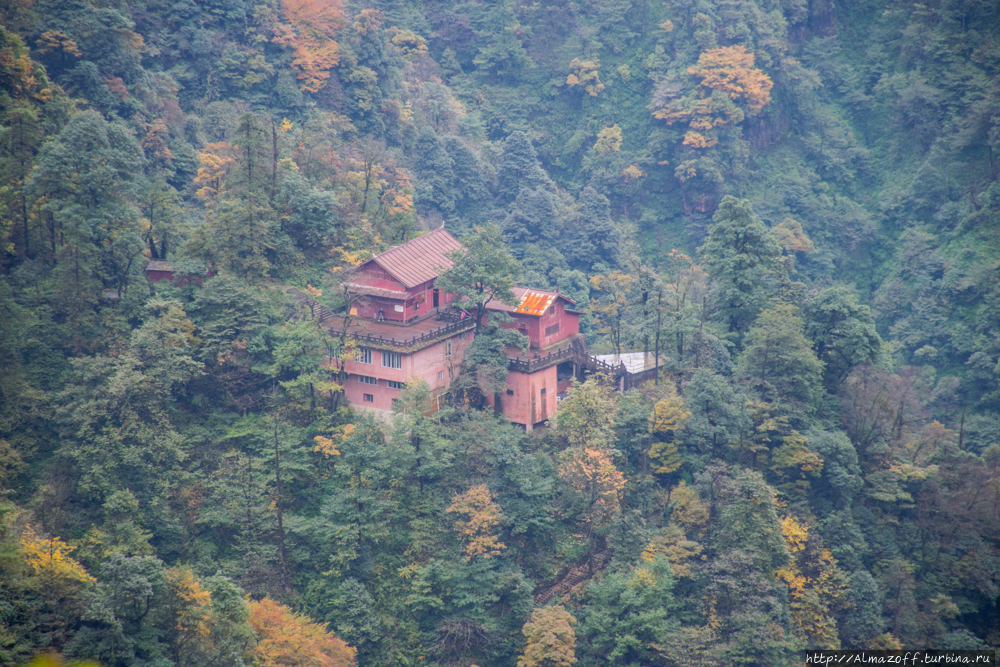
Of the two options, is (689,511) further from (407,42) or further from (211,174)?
(407,42)

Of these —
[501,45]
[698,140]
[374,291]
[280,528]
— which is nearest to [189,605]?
[280,528]

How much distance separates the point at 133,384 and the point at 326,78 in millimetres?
34158

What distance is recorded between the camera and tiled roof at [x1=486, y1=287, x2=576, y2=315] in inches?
1848

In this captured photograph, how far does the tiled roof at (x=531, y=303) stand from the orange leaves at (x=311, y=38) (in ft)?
86.4

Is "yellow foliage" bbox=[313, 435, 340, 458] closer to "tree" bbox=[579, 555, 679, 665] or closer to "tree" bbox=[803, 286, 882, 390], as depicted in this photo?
"tree" bbox=[579, 555, 679, 665]

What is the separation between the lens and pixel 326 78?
217 feet

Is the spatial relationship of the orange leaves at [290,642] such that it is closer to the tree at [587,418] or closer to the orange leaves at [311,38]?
the tree at [587,418]

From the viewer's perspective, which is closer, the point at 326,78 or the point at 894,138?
the point at 326,78

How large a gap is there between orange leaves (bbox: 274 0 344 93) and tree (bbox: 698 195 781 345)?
30.6 meters

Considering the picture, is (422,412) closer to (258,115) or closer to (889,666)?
(889,666)

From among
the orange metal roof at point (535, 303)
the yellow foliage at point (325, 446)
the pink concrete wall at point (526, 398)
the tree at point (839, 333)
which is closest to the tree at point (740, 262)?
the tree at point (839, 333)

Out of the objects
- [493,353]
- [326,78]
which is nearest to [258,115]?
[326,78]

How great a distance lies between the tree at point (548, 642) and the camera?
38.1 metres

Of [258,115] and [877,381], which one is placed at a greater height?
[258,115]
